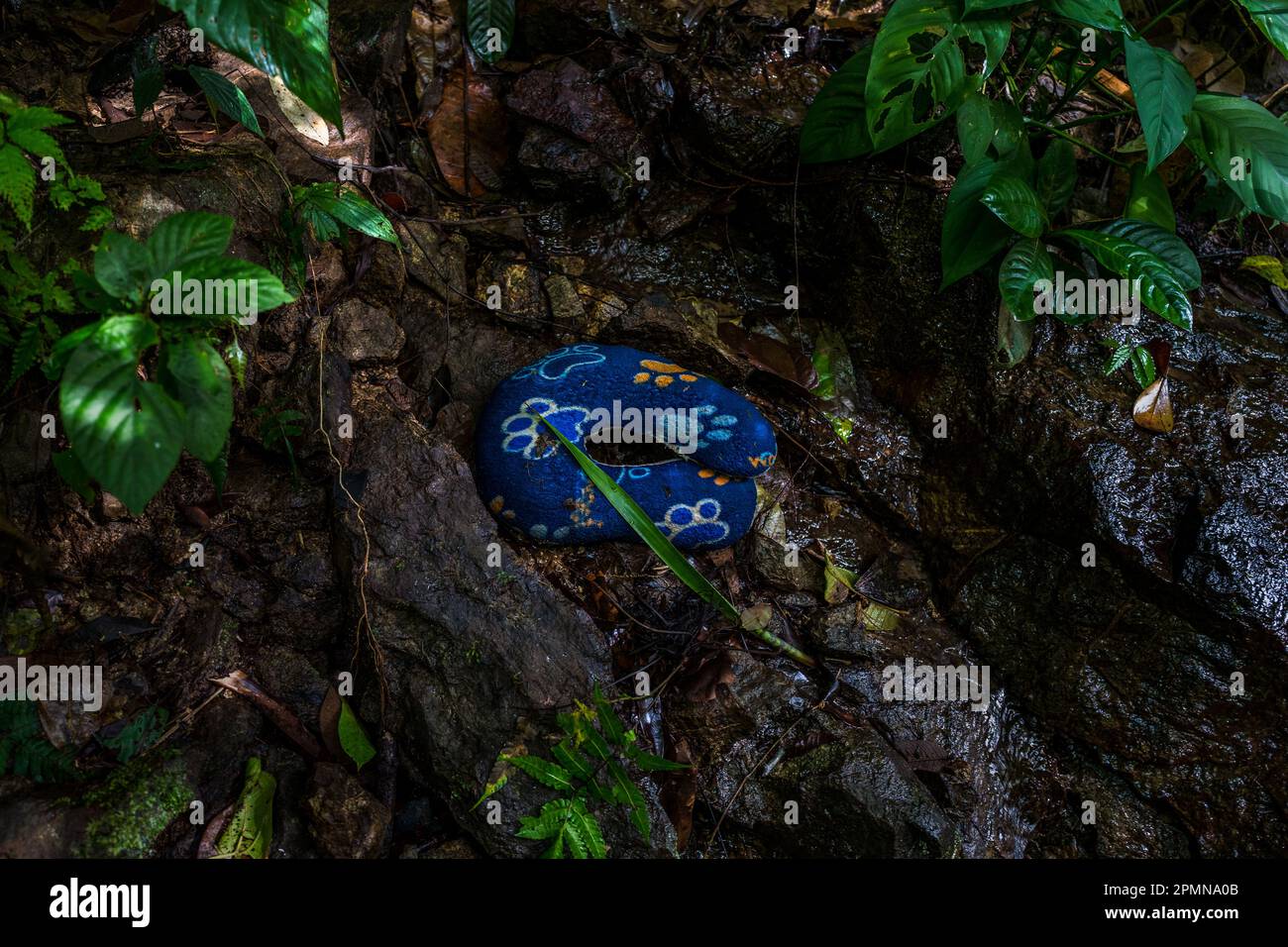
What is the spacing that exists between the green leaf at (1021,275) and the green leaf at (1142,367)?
64 centimetres

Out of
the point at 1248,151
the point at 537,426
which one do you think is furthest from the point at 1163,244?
the point at 537,426

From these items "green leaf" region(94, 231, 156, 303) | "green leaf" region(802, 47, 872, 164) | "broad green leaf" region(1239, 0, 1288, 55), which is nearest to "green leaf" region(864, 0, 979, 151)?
"green leaf" region(802, 47, 872, 164)

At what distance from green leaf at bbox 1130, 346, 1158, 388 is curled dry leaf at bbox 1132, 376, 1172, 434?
0.04 meters

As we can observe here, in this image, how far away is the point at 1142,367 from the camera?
367 cm

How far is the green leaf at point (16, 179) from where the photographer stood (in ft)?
8.03

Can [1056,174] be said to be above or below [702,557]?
above

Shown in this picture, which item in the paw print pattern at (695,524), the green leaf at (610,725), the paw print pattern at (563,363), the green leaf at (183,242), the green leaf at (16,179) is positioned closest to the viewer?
the green leaf at (183,242)

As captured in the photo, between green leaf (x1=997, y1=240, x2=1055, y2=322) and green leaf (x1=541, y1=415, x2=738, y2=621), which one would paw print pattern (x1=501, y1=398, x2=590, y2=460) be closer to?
green leaf (x1=541, y1=415, x2=738, y2=621)

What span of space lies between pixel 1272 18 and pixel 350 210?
3.70 m

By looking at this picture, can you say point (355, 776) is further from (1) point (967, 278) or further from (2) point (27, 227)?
(1) point (967, 278)

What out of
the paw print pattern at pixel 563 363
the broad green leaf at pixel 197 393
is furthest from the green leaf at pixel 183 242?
the paw print pattern at pixel 563 363

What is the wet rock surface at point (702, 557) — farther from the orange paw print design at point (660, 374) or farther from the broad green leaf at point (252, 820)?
the orange paw print design at point (660, 374)

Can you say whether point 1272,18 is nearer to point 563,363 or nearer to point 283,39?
point 563,363

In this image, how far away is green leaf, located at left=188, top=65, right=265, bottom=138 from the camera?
9.78 ft
